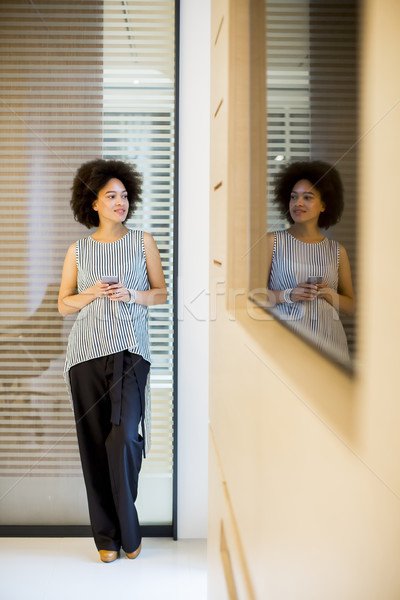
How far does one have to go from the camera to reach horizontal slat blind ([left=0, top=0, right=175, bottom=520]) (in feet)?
7.75

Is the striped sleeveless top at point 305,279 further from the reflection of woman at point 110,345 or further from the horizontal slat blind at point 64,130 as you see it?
the horizontal slat blind at point 64,130

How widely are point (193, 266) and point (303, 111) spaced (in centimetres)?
199

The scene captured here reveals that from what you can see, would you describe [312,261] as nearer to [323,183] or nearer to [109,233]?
[323,183]

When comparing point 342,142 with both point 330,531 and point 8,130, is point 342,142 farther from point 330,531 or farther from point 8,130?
point 8,130

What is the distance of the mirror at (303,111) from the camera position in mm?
273

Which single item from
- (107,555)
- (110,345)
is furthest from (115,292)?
(107,555)

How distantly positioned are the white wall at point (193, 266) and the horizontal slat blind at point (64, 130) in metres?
0.07

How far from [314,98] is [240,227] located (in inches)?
17.2

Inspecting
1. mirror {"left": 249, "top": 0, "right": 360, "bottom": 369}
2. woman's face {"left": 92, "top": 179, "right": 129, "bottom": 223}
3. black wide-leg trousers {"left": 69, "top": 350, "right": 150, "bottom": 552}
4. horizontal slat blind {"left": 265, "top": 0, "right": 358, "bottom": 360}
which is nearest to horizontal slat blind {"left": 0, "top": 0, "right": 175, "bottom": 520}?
woman's face {"left": 92, "top": 179, "right": 129, "bottom": 223}

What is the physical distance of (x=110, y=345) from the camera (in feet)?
6.80

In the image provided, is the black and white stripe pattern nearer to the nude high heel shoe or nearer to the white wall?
the white wall

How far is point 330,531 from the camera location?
0.32 m

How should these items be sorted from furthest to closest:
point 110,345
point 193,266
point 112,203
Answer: point 193,266, point 112,203, point 110,345

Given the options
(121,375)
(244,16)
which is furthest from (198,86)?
(244,16)
